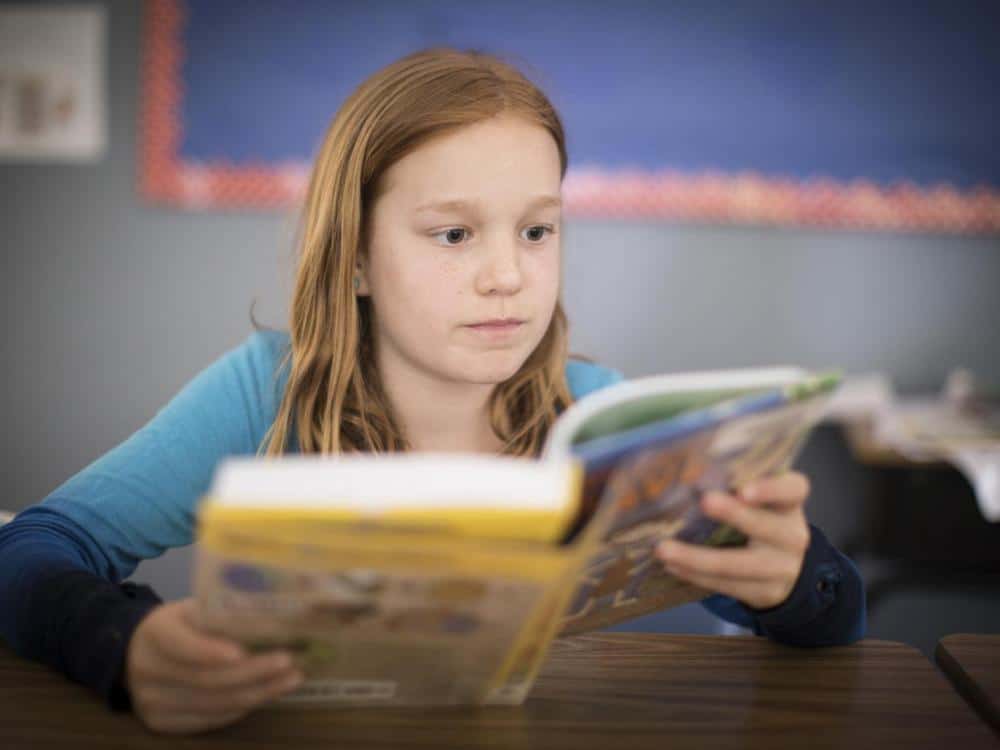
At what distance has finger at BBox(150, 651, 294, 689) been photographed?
22.5 inches

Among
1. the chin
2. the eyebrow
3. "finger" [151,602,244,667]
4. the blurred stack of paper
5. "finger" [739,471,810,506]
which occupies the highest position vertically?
the eyebrow

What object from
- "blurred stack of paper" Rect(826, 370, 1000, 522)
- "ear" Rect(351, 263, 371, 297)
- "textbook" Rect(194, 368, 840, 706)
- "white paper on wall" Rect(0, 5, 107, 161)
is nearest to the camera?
"textbook" Rect(194, 368, 840, 706)

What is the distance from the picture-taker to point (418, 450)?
1.10 meters

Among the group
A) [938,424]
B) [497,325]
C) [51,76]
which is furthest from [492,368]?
[51,76]

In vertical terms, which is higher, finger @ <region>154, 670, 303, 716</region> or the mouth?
the mouth

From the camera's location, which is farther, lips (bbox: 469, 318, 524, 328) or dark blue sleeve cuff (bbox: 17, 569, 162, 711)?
lips (bbox: 469, 318, 524, 328)

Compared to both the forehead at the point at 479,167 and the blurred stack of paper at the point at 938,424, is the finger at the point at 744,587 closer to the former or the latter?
the forehead at the point at 479,167

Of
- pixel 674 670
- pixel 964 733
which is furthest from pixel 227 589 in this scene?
pixel 964 733

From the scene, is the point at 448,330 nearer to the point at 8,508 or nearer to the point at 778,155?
the point at 778,155

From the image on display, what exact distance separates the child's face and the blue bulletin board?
5.18 feet

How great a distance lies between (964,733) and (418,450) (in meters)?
0.61

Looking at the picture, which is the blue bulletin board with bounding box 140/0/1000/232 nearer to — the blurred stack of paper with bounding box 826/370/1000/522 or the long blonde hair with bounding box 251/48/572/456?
the blurred stack of paper with bounding box 826/370/1000/522

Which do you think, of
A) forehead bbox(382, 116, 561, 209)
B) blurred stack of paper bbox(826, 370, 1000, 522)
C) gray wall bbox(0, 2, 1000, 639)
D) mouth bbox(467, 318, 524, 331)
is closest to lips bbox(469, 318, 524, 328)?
mouth bbox(467, 318, 524, 331)

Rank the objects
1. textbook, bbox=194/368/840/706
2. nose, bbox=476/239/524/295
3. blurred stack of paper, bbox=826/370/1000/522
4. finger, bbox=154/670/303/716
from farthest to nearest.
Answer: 1. blurred stack of paper, bbox=826/370/1000/522
2. nose, bbox=476/239/524/295
3. finger, bbox=154/670/303/716
4. textbook, bbox=194/368/840/706
